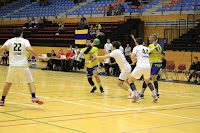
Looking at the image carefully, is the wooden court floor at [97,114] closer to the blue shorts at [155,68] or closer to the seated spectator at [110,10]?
the blue shorts at [155,68]

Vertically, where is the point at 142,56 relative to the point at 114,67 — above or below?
above

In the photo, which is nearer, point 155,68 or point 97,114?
point 97,114

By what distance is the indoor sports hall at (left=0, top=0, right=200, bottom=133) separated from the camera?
711 centimetres

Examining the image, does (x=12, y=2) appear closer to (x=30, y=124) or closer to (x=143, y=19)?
(x=143, y=19)

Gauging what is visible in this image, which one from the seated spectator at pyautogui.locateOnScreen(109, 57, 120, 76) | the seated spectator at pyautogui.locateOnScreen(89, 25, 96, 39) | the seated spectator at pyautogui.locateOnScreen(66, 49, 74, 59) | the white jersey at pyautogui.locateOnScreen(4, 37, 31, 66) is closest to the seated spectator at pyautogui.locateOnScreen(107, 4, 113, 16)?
the seated spectator at pyautogui.locateOnScreen(89, 25, 96, 39)

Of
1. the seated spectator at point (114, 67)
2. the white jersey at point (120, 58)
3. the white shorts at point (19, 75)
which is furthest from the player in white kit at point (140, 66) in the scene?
the seated spectator at point (114, 67)

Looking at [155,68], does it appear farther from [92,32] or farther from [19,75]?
[92,32]

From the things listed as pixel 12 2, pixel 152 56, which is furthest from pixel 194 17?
pixel 12 2

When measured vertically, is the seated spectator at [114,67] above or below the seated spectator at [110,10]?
below

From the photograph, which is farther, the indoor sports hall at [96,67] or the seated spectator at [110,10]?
the seated spectator at [110,10]

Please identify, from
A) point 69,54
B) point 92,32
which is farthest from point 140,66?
point 92,32

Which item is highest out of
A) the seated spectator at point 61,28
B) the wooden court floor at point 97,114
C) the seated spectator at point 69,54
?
the seated spectator at point 61,28

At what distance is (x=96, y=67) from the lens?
1217cm

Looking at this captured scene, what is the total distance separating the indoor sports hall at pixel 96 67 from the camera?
280 inches
